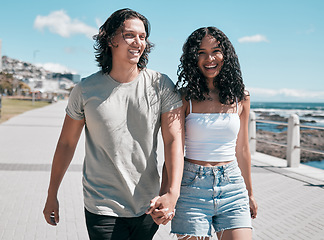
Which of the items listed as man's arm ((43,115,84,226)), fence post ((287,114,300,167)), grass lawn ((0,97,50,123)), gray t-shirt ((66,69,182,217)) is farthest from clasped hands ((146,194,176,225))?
grass lawn ((0,97,50,123))

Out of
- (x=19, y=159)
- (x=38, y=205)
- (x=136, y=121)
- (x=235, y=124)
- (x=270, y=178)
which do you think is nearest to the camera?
(x=136, y=121)

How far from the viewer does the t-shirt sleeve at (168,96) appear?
200 cm

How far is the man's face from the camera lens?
1.96 m

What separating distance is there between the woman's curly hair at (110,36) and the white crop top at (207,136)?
40cm

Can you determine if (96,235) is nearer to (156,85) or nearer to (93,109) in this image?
(93,109)

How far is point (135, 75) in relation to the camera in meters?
2.01

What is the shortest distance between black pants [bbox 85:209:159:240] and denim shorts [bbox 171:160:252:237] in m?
0.22

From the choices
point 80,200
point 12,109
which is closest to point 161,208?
point 80,200

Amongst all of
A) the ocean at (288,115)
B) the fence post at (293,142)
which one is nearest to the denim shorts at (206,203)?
the fence post at (293,142)

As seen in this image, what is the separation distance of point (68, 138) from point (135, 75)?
503 mm

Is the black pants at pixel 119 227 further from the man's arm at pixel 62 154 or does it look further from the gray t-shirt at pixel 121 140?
the man's arm at pixel 62 154

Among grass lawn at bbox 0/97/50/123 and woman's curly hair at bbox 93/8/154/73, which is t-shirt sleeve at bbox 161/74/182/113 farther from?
grass lawn at bbox 0/97/50/123

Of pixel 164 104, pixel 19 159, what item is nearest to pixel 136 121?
pixel 164 104

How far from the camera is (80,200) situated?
563cm
